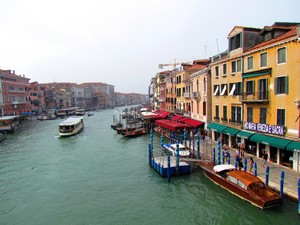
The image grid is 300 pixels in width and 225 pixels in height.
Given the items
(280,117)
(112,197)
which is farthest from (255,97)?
(112,197)

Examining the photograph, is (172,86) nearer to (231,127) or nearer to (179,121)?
(179,121)

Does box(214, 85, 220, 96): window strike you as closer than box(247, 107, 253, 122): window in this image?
No

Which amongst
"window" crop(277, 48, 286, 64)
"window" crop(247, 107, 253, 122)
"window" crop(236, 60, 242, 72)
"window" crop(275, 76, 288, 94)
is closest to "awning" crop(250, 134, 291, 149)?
"window" crop(247, 107, 253, 122)

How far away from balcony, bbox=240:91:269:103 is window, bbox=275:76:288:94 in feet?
3.57

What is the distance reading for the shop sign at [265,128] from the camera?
1789 centimetres

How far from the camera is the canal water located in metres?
13.8

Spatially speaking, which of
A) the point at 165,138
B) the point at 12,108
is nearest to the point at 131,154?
the point at 165,138

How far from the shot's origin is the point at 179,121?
3800cm

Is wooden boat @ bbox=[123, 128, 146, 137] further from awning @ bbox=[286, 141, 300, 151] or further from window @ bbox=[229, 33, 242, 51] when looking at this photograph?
awning @ bbox=[286, 141, 300, 151]

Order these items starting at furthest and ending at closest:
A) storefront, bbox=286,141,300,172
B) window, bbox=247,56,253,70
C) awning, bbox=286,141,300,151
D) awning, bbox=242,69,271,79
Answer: window, bbox=247,56,253,70
awning, bbox=242,69,271,79
storefront, bbox=286,141,300,172
awning, bbox=286,141,300,151

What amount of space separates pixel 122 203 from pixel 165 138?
22531 mm

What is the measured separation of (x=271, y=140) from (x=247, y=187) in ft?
19.0

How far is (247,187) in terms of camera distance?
1439 cm

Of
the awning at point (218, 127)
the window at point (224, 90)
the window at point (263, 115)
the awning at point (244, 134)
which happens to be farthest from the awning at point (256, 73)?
the awning at point (218, 127)
